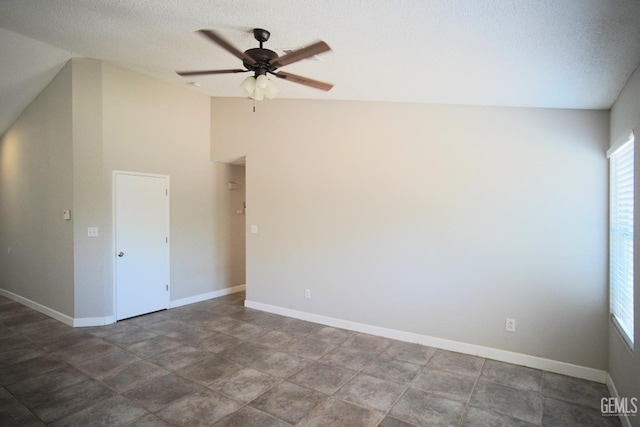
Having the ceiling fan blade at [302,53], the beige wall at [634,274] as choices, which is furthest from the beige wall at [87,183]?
the beige wall at [634,274]

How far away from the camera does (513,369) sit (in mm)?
3102

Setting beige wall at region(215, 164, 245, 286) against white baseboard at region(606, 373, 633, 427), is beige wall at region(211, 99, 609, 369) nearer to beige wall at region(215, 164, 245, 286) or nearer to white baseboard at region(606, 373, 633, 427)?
white baseboard at region(606, 373, 633, 427)

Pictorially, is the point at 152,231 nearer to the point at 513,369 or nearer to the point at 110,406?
the point at 110,406

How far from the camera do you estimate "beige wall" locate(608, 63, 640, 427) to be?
6.77ft

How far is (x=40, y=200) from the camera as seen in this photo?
464cm

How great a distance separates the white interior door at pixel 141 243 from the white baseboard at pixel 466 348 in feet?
6.24

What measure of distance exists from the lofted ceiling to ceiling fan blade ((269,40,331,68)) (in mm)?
249

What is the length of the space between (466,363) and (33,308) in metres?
5.84

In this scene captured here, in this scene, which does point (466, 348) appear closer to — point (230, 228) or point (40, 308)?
point (230, 228)

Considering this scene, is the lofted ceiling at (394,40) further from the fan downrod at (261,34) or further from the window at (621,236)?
the window at (621,236)

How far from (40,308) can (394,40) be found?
568cm

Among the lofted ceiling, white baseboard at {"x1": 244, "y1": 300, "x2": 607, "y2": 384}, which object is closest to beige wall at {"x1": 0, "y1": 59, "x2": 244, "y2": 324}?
the lofted ceiling

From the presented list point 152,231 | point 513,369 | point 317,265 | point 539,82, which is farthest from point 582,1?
point 152,231

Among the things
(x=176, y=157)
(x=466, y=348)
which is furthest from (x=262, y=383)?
(x=176, y=157)
